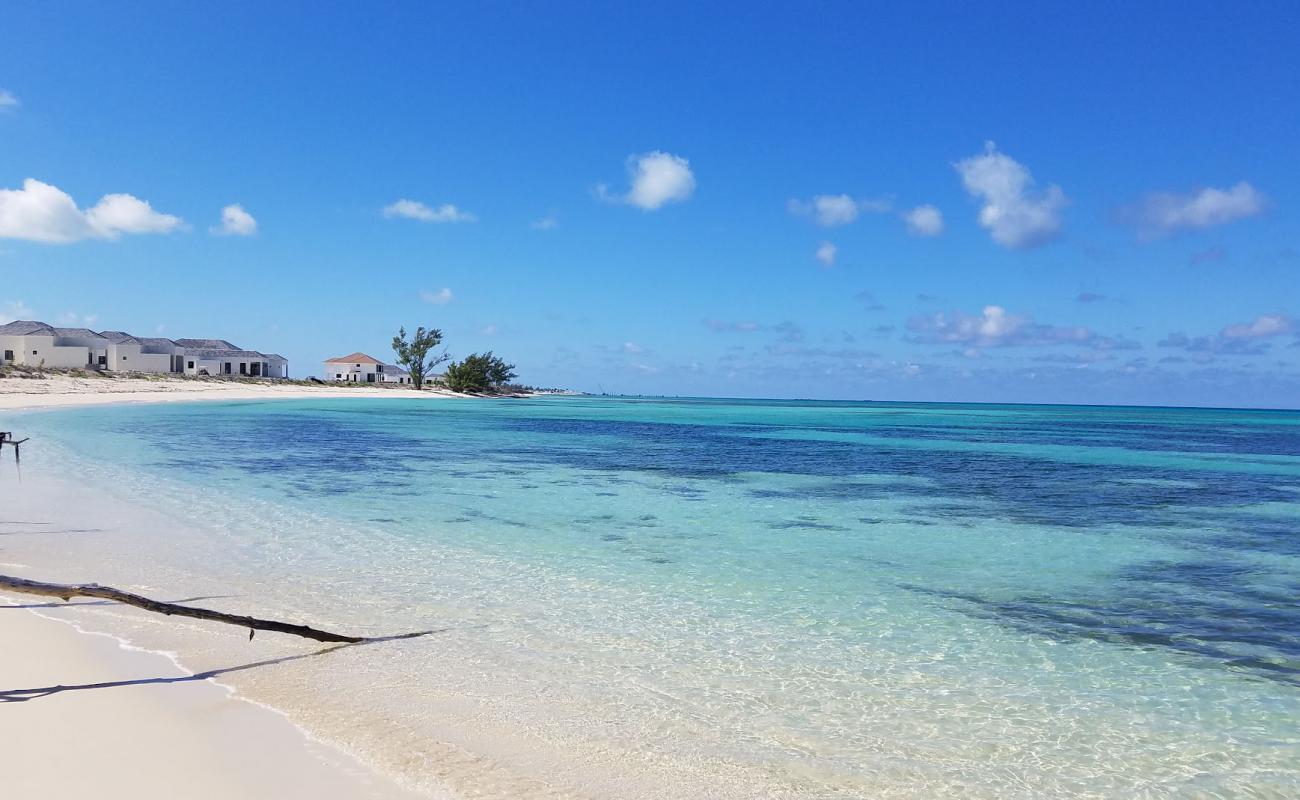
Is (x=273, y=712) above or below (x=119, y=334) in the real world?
below

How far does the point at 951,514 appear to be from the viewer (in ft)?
46.1

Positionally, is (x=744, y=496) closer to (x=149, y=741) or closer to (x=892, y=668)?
(x=892, y=668)

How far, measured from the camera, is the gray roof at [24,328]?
222 feet

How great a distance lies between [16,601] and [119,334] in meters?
84.5

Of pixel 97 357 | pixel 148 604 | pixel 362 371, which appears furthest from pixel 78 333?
pixel 148 604

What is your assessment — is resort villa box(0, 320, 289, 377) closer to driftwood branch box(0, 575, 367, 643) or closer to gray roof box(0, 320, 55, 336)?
gray roof box(0, 320, 55, 336)

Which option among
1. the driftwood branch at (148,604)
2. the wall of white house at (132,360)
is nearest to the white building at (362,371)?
the wall of white house at (132,360)

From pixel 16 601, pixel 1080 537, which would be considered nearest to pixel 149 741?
pixel 16 601

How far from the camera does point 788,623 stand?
23.0 ft

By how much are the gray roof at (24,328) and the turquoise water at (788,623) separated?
64.5 meters

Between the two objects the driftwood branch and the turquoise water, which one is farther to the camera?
the driftwood branch

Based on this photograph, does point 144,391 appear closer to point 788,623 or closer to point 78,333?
point 78,333

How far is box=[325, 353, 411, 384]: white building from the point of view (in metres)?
108

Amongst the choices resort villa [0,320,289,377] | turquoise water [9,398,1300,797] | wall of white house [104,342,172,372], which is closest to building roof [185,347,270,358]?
resort villa [0,320,289,377]
